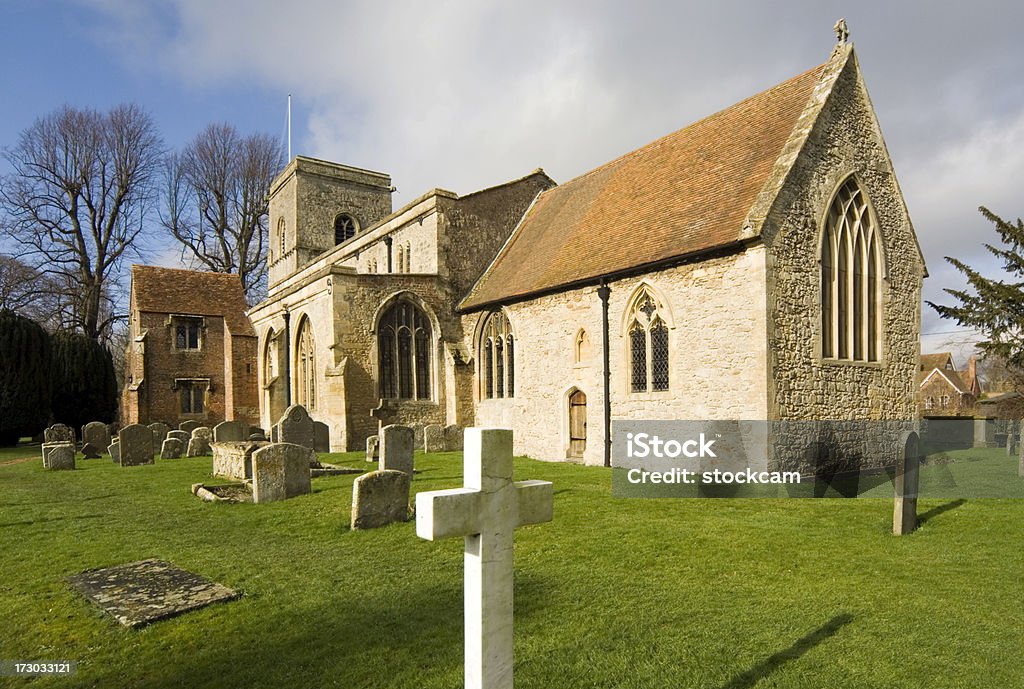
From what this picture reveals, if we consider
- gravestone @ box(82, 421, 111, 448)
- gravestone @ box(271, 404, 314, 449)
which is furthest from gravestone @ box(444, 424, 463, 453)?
gravestone @ box(82, 421, 111, 448)

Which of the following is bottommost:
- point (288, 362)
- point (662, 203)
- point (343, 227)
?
point (288, 362)

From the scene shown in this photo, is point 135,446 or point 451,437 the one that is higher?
point 135,446

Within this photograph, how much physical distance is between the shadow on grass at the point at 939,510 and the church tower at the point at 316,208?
26611mm

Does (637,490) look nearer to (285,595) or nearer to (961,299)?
(285,595)

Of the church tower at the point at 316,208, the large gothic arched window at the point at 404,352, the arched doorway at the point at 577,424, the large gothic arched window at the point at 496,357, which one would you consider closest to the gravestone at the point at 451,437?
the large gothic arched window at the point at 496,357

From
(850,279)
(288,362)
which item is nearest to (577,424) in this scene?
(850,279)

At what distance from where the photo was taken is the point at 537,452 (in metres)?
16.5

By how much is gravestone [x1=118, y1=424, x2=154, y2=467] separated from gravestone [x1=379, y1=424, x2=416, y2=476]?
28.7ft

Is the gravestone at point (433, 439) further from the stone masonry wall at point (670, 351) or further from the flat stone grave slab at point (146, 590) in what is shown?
the flat stone grave slab at point (146, 590)

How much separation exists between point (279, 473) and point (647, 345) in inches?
310

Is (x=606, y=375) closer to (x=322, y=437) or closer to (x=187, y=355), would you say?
(x=322, y=437)

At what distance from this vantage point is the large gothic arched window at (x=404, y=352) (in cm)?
1927

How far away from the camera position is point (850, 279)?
42.8 feet

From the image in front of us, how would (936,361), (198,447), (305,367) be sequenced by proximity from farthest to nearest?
(936,361), (305,367), (198,447)
